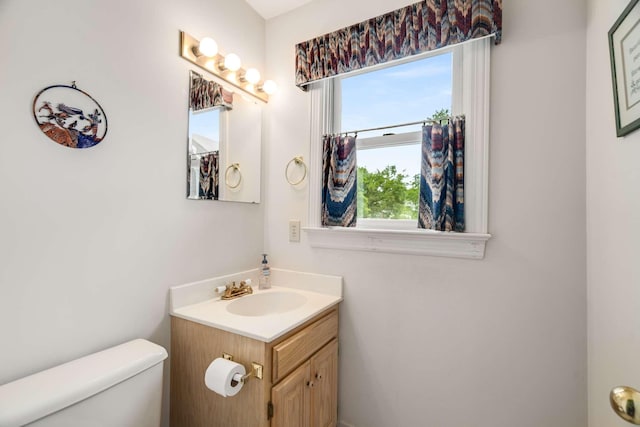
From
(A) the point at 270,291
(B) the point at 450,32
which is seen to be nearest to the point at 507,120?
(B) the point at 450,32

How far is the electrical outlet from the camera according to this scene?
1.68 meters

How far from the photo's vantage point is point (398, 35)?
135 cm

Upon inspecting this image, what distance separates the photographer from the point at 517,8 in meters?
1.17

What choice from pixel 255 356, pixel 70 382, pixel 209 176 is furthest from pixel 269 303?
pixel 70 382

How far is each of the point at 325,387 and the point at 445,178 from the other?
1.17m

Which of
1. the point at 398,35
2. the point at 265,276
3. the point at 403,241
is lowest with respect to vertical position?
the point at 265,276

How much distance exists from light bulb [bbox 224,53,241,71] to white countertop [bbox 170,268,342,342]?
3.67 ft

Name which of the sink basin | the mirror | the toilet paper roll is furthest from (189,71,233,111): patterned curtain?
the toilet paper roll

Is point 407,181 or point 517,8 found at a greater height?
point 517,8

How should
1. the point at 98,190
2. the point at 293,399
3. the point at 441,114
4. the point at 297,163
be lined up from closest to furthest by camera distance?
1. the point at 98,190
2. the point at 293,399
3. the point at 441,114
4. the point at 297,163

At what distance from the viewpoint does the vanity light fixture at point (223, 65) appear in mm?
1338

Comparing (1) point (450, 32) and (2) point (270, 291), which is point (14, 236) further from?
(1) point (450, 32)

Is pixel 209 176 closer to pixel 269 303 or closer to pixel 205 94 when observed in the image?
pixel 205 94

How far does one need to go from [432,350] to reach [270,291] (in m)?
0.89
